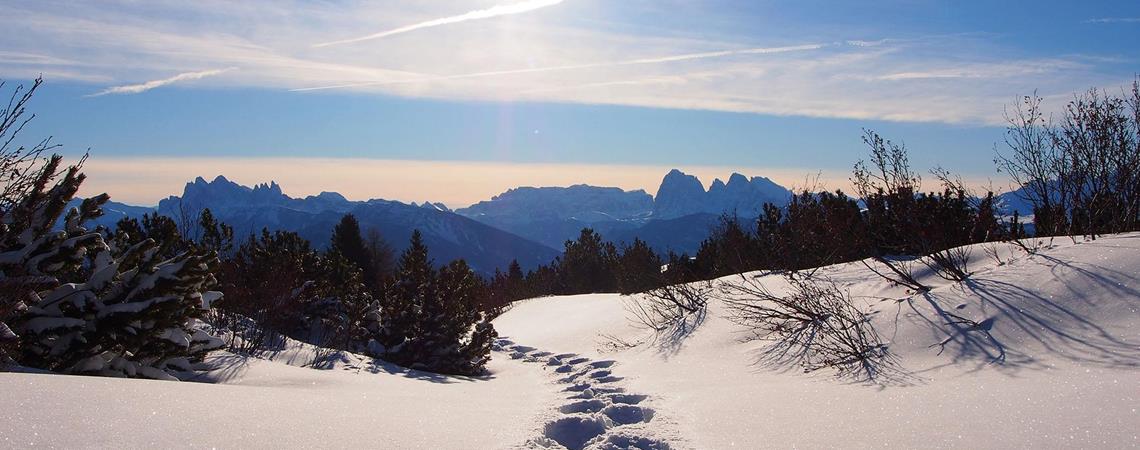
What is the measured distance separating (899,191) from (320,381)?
294 inches

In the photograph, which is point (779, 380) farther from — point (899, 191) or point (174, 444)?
point (174, 444)

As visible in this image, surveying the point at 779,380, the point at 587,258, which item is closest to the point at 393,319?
the point at 779,380

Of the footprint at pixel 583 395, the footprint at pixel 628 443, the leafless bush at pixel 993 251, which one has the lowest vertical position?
the footprint at pixel 583 395

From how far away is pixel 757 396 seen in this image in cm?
532

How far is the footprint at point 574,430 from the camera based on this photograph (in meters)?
4.69

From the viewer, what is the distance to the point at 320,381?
5777 millimetres

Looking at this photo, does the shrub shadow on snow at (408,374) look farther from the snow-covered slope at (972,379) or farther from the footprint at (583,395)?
the snow-covered slope at (972,379)

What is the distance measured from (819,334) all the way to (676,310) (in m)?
4.71

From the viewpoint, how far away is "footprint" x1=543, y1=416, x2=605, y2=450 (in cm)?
469

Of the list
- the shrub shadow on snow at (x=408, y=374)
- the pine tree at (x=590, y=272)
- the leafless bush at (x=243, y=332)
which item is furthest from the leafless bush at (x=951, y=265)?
the pine tree at (x=590, y=272)

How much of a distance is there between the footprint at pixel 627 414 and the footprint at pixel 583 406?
24 centimetres

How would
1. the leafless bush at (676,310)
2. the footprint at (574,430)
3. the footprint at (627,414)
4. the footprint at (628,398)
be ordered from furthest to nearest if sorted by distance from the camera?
the leafless bush at (676,310) → the footprint at (628,398) → the footprint at (627,414) → the footprint at (574,430)

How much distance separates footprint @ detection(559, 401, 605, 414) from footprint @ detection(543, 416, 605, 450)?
60cm

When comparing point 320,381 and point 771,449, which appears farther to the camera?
point 320,381
